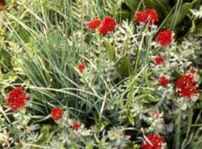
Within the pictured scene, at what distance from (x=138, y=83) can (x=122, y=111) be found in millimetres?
171

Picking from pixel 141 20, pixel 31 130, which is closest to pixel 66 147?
pixel 31 130

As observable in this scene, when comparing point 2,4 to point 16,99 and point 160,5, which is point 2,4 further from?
point 16,99

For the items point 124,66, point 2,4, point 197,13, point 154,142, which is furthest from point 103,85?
point 2,4

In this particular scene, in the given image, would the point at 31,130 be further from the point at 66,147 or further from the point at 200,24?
the point at 200,24

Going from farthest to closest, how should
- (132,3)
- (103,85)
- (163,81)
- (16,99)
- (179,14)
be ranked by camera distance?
(132,3) → (179,14) → (103,85) → (163,81) → (16,99)

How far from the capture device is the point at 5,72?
7.81 feet

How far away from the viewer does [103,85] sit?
2.03 meters

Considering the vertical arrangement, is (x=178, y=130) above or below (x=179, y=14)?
below

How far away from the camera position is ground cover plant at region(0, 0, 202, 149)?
186 centimetres

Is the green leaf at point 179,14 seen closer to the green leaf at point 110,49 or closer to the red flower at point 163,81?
the green leaf at point 110,49

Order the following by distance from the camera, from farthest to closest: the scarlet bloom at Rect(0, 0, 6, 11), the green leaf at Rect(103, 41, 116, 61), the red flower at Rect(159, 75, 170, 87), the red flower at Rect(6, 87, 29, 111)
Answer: the scarlet bloom at Rect(0, 0, 6, 11) → the green leaf at Rect(103, 41, 116, 61) → the red flower at Rect(159, 75, 170, 87) → the red flower at Rect(6, 87, 29, 111)

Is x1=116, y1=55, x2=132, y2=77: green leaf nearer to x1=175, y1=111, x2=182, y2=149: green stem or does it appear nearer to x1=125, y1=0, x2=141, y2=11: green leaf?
x1=175, y1=111, x2=182, y2=149: green stem

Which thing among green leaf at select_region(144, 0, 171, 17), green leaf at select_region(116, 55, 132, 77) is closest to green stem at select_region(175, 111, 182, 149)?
green leaf at select_region(116, 55, 132, 77)

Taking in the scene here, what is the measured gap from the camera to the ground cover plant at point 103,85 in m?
1.86
